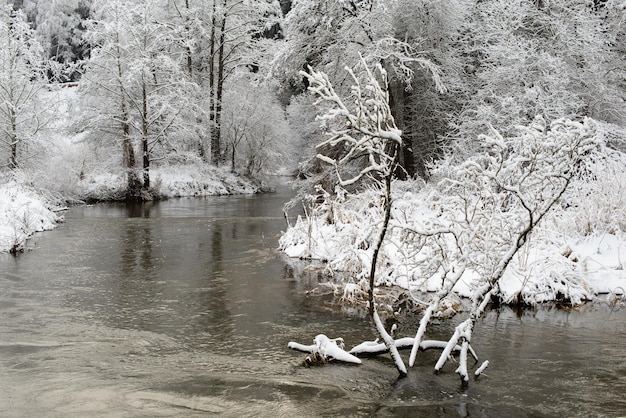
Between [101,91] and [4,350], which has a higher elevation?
[101,91]

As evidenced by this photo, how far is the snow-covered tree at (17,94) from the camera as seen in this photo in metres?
21.2

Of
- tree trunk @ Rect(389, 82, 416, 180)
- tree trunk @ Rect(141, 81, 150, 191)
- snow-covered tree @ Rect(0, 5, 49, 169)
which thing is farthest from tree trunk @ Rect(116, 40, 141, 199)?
tree trunk @ Rect(389, 82, 416, 180)

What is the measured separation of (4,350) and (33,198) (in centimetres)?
1366

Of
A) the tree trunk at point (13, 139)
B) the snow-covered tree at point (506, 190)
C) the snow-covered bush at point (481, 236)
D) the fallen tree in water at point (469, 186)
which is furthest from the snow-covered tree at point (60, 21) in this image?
the snow-covered tree at point (506, 190)

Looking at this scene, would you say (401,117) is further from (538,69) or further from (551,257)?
(551,257)

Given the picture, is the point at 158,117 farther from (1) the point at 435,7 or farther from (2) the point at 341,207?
(2) the point at 341,207

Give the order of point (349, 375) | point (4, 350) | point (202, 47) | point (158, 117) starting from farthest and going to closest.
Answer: point (202, 47) → point (158, 117) → point (4, 350) → point (349, 375)

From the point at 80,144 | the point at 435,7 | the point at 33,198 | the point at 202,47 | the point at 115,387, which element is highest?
the point at 202,47

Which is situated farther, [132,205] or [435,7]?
[132,205]

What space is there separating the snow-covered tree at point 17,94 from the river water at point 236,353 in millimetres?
12643

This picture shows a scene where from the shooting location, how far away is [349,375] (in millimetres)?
5418

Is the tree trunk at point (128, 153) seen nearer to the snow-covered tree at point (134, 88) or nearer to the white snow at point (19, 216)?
the snow-covered tree at point (134, 88)

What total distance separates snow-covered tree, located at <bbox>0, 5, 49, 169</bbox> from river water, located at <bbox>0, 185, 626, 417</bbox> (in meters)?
12.6

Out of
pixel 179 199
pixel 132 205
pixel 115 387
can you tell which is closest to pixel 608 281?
pixel 115 387
